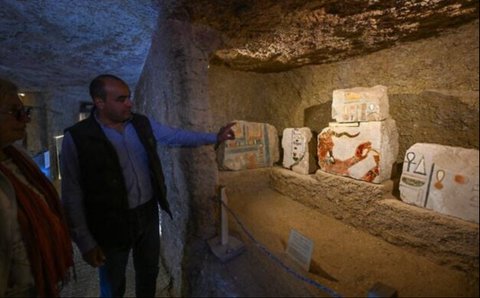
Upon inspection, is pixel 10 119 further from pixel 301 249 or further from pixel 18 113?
pixel 301 249

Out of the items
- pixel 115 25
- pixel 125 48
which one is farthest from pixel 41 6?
pixel 125 48

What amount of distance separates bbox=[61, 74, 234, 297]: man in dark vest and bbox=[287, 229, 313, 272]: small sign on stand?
1006mm

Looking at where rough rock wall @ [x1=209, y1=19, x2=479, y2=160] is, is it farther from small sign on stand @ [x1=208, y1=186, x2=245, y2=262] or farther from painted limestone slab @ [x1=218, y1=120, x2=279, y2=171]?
small sign on stand @ [x1=208, y1=186, x2=245, y2=262]

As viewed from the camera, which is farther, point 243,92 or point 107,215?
point 243,92

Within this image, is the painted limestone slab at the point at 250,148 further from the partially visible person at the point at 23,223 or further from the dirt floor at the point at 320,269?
→ the partially visible person at the point at 23,223

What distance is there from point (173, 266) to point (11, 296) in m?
1.65

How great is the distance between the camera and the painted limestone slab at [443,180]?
5.44ft

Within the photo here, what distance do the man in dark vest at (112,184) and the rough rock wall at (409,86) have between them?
1.96 m

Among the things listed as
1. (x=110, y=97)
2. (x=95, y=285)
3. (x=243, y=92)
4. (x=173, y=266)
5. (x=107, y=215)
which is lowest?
(x=95, y=285)

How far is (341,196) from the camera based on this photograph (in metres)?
2.54

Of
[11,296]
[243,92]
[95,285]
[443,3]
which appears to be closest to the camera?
[11,296]

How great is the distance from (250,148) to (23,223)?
8.68ft

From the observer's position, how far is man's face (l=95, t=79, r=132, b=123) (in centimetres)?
156

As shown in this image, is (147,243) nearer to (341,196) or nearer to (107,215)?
(107,215)
